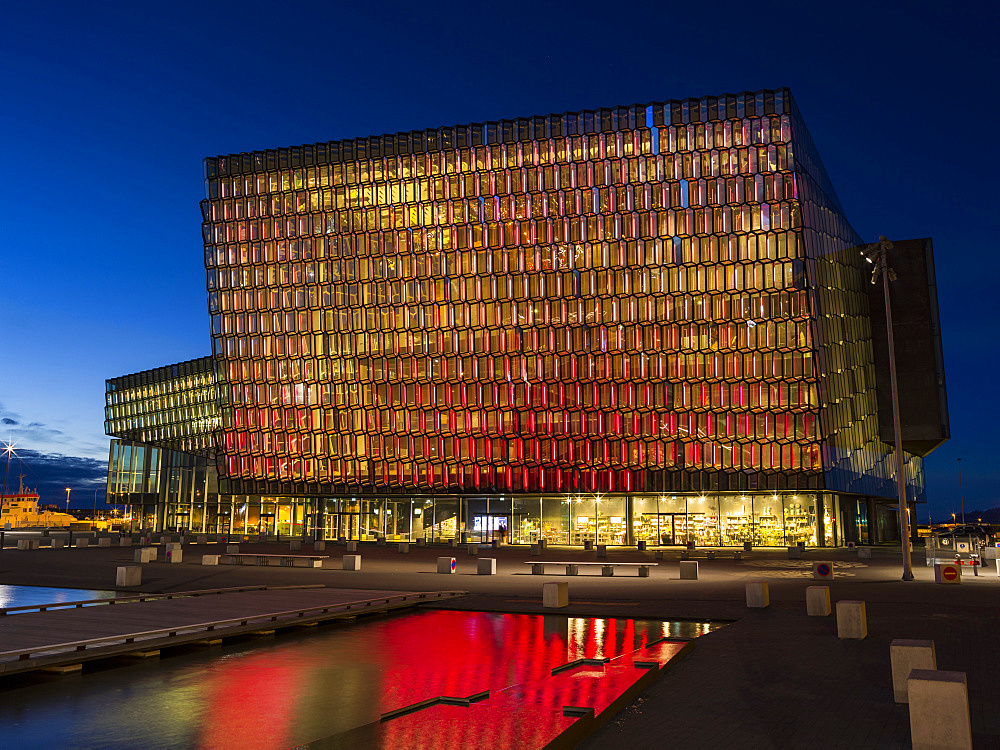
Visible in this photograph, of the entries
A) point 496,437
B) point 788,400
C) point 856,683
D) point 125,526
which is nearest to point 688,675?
point 856,683

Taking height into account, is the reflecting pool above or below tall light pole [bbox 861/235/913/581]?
below

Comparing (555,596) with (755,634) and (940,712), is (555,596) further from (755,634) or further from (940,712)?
(940,712)

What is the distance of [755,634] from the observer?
16.0 metres

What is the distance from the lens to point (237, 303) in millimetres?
74375

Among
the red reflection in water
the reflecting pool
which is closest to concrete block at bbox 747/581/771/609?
the red reflection in water

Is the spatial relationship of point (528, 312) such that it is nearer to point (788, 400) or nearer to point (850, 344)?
point (788, 400)

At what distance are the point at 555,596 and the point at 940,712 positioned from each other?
1317cm

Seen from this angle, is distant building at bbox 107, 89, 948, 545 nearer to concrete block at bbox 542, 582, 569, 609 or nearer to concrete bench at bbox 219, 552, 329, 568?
concrete bench at bbox 219, 552, 329, 568

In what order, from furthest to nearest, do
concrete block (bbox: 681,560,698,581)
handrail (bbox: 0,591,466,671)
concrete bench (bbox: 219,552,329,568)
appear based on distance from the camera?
concrete bench (bbox: 219,552,329,568)
concrete block (bbox: 681,560,698,581)
handrail (bbox: 0,591,466,671)

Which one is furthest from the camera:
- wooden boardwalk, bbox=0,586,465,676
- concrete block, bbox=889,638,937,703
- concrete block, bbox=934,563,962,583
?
concrete block, bbox=934,563,962,583

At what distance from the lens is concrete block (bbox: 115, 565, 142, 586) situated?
24.8 meters

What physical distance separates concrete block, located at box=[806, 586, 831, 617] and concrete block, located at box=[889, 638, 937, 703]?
855 centimetres

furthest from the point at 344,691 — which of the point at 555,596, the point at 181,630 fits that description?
the point at 555,596

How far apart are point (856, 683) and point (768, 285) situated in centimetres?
5119
